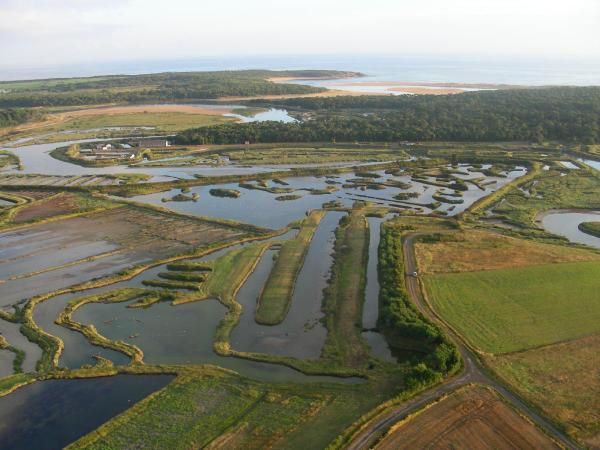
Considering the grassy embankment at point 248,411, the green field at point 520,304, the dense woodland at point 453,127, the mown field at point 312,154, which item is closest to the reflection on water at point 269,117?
the dense woodland at point 453,127

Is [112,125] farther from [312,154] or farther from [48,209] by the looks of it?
[48,209]

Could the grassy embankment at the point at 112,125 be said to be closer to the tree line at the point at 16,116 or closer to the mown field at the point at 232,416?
the tree line at the point at 16,116

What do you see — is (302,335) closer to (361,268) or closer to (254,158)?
(361,268)

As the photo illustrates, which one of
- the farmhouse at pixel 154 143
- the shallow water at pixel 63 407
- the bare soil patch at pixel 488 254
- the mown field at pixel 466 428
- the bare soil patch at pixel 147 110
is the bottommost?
the shallow water at pixel 63 407

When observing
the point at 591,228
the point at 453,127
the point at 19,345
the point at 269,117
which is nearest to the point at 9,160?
the point at 269,117

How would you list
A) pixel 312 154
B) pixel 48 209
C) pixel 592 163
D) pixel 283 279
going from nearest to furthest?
pixel 283 279 → pixel 48 209 → pixel 592 163 → pixel 312 154

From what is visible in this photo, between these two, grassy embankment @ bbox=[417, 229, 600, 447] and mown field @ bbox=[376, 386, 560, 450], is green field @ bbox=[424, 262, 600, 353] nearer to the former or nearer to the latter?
grassy embankment @ bbox=[417, 229, 600, 447]

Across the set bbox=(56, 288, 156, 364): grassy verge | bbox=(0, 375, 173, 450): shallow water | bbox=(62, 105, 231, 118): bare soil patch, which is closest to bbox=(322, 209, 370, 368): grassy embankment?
bbox=(0, 375, 173, 450): shallow water
